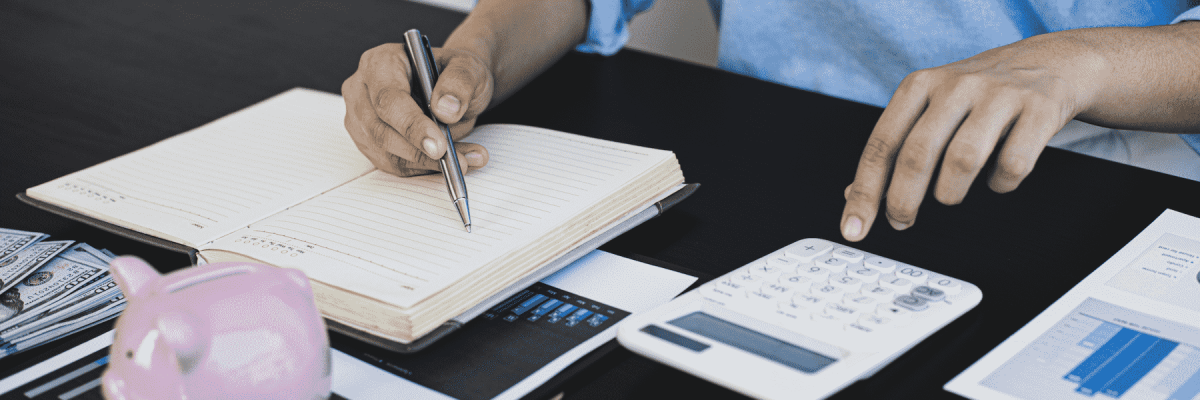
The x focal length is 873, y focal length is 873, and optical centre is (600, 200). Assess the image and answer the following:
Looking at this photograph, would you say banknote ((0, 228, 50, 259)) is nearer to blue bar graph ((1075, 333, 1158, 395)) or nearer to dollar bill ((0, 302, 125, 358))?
dollar bill ((0, 302, 125, 358))

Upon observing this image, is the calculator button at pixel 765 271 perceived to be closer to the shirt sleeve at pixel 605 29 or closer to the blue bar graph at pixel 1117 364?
the blue bar graph at pixel 1117 364

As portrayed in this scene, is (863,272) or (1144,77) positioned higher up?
(1144,77)

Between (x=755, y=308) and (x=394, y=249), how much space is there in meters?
0.24

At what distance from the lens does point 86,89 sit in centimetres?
105

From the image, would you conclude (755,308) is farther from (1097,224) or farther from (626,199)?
(1097,224)

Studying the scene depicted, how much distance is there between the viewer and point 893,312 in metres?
0.50

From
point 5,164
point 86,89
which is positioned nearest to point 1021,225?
point 5,164

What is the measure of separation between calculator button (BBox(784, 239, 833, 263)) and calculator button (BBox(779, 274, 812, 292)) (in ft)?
0.06

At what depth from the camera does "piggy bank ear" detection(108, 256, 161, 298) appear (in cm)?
39

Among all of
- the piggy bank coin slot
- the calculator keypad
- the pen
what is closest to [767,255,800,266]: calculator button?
the calculator keypad

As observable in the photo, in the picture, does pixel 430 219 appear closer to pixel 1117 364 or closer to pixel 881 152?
pixel 881 152

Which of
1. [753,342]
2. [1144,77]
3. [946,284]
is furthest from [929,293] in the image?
[1144,77]

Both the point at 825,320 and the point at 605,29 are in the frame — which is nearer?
the point at 825,320

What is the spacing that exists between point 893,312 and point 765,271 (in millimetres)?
84
